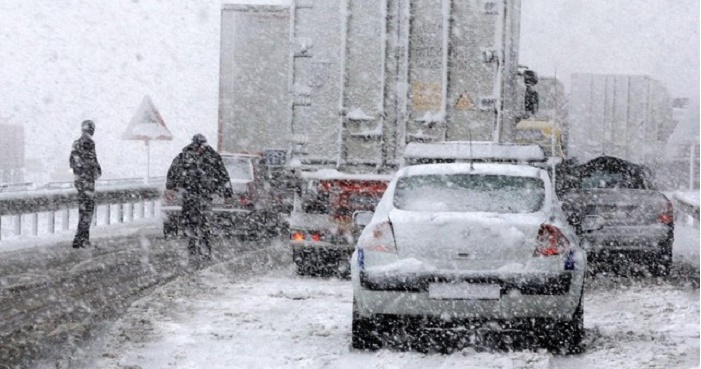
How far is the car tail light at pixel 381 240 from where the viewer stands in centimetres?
763

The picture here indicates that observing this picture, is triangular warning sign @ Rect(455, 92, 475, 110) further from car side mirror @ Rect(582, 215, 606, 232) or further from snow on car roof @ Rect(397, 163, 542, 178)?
snow on car roof @ Rect(397, 163, 542, 178)

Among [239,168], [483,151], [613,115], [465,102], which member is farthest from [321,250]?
[613,115]

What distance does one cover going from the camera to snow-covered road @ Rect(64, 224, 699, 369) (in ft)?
A: 23.8

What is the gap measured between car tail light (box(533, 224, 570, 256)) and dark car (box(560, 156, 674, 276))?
567 cm

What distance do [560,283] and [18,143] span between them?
33695 mm

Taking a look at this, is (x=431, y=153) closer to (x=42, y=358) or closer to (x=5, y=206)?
(x=42, y=358)

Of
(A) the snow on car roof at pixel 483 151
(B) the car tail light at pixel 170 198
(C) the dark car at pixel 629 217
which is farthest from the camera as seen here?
(B) the car tail light at pixel 170 198

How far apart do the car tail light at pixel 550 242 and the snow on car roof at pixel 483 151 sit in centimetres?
335

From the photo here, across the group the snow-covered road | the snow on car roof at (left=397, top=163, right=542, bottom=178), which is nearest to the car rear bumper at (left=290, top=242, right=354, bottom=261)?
the snow-covered road

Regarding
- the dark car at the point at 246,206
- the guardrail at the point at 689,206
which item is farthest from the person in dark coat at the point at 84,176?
the guardrail at the point at 689,206

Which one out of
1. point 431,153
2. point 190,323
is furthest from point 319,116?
point 190,323

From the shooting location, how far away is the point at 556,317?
7500 mm

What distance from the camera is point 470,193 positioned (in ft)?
26.2

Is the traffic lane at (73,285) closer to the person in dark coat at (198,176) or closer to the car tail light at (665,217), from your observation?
the person in dark coat at (198,176)
